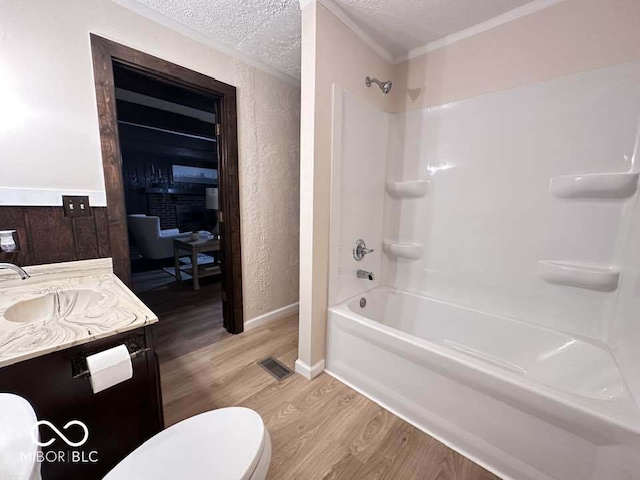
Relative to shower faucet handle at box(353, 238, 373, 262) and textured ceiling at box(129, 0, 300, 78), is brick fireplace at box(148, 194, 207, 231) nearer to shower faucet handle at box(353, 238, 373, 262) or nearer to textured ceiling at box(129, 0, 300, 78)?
textured ceiling at box(129, 0, 300, 78)

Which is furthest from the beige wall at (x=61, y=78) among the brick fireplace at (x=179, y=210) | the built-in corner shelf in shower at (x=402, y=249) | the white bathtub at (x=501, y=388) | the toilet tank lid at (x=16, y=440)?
the brick fireplace at (x=179, y=210)

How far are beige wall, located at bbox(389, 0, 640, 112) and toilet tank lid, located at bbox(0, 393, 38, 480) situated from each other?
8.09ft

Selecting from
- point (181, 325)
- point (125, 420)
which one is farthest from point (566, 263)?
point (181, 325)

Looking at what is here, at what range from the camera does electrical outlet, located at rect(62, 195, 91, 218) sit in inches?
54.2

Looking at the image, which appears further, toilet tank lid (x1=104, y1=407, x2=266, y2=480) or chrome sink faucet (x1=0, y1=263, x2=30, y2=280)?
chrome sink faucet (x1=0, y1=263, x2=30, y2=280)

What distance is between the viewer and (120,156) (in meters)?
1.53

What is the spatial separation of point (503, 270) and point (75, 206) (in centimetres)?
265

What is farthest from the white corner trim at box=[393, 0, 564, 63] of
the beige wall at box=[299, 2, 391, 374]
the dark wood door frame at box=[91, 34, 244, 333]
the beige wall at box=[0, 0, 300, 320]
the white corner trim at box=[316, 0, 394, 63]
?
the dark wood door frame at box=[91, 34, 244, 333]

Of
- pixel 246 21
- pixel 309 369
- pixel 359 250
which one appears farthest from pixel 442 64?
pixel 309 369

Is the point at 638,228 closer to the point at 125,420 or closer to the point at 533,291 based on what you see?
the point at 533,291

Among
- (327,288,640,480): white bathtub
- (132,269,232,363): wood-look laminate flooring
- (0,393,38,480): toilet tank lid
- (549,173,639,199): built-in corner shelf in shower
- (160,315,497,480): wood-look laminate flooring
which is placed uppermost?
(549,173,639,199): built-in corner shelf in shower

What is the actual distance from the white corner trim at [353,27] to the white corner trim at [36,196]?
1656 millimetres

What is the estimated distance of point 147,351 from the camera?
3.20 ft

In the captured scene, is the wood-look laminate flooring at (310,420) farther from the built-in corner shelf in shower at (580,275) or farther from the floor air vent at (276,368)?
the built-in corner shelf in shower at (580,275)
